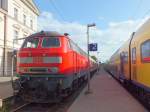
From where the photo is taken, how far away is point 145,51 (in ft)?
37.6

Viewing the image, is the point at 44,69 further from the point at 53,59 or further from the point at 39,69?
the point at 53,59

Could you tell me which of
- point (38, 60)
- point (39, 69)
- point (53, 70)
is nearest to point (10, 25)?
point (38, 60)

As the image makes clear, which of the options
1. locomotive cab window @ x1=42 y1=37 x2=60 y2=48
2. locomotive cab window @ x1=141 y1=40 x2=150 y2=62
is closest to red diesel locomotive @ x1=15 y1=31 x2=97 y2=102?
locomotive cab window @ x1=42 y1=37 x2=60 y2=48

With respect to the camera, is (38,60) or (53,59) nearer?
(53,59)

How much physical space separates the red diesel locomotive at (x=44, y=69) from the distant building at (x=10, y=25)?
2768cm

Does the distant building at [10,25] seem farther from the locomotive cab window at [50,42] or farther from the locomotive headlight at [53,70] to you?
the locomotive headlight at [53,70]

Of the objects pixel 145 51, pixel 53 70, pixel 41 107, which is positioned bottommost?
pixel 41 107

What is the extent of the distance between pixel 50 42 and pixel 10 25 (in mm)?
30560

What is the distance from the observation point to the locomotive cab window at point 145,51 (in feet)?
35.7

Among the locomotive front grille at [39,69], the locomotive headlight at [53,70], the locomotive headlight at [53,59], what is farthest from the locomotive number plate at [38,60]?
the locomotive headlight at [53,70]

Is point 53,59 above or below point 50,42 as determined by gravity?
below

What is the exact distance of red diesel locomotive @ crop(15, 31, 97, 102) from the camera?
44.0ft

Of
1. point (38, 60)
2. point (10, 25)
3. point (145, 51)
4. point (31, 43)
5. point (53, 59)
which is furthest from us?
point (10, 25)

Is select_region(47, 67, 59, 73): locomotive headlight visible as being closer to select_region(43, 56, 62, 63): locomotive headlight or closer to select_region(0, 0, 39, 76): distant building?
select_region(43, 56, 62, 63): locomotive headlight
